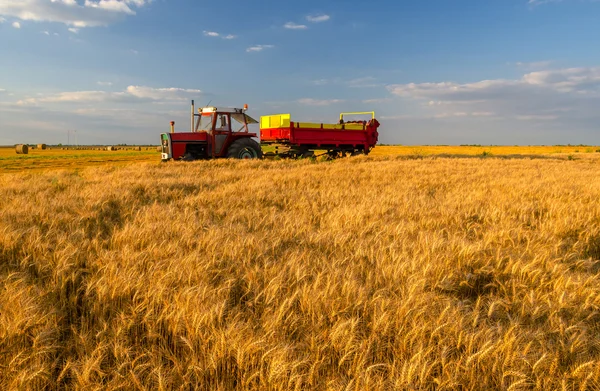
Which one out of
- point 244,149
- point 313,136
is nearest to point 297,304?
point 244,149

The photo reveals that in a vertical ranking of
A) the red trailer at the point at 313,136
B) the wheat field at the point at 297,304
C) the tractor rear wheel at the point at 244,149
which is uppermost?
the red trailer at the point at 313,136

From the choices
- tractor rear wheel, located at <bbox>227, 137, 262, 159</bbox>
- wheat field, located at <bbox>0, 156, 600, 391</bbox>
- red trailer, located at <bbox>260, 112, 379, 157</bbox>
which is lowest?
wheat field, located at <bbox>0, 156, 600, 391</bbox>

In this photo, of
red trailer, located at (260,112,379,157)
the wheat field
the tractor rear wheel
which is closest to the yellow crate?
red trailer, located at (260,112,379,157)

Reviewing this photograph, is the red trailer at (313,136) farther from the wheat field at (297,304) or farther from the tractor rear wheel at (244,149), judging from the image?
the wheat field at (297,304)

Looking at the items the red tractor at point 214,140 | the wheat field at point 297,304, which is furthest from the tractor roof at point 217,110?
the wheat field at point 297,304

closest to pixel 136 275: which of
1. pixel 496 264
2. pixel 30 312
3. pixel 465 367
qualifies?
pixel 30 312

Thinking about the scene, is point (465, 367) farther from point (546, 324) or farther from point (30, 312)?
point (30, 312)

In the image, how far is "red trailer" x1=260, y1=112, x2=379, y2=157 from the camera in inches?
685

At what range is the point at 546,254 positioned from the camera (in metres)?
3.36

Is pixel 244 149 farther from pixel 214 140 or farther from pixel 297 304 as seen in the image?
pixel 297 304

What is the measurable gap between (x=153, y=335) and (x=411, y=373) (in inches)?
56.0

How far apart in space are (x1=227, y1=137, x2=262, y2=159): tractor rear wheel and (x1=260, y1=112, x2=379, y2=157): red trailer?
2389 mm

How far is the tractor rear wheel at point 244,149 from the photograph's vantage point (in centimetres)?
1468

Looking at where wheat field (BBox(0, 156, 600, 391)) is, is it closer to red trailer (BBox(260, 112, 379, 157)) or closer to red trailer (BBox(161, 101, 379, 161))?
red trailer (BBox(161, 101, 379, 161))
